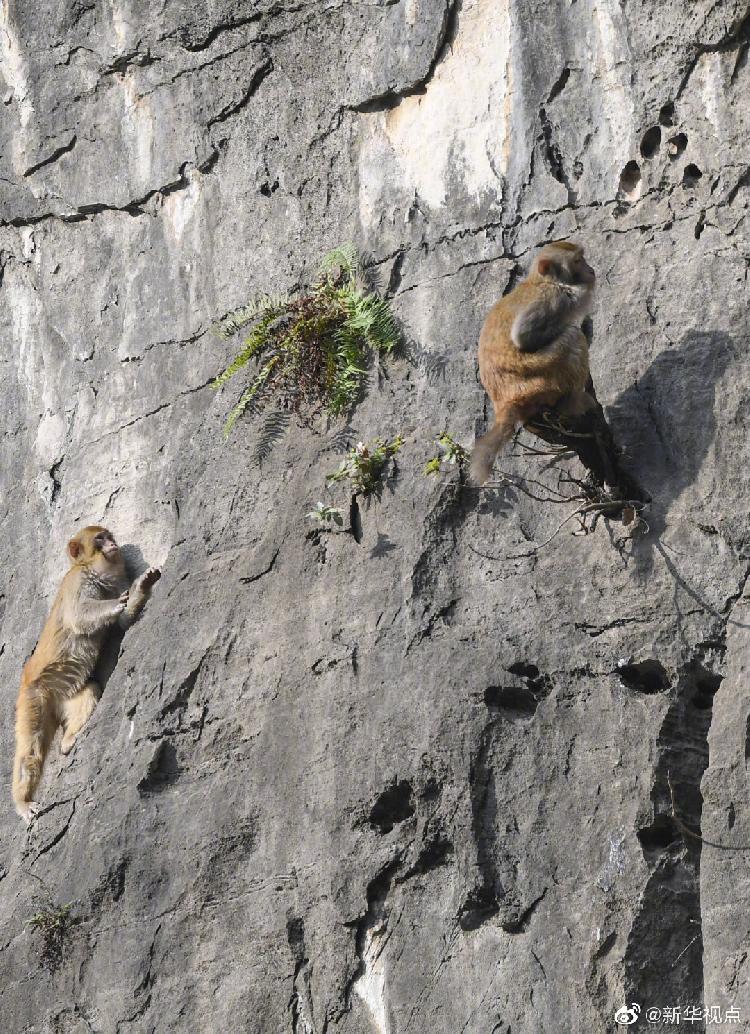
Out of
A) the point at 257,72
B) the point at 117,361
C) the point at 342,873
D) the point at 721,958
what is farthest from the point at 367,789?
the point at 257,72

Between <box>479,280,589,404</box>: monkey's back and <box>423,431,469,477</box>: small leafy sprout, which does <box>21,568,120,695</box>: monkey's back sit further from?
<box>479,280,589,404</box>: monkey's back

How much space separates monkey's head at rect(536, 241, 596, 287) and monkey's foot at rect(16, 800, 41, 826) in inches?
193

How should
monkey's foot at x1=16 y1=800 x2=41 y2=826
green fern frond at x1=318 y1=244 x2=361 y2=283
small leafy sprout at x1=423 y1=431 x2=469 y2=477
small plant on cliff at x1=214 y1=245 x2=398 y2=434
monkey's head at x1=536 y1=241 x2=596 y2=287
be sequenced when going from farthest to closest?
green fern frond at x1=318 y1=244 x2=361 y2=283 → monkey's foot at x1=16 y1=800 x2=41 y2=826 → small plant on cliff at x1=214 y1=245 x2=398 y2=434 → small leafy sprout at x1=423 y1=431 x2=469 y2=477 → monkey's head at x1=536 y1=241 x2=596 y2=287

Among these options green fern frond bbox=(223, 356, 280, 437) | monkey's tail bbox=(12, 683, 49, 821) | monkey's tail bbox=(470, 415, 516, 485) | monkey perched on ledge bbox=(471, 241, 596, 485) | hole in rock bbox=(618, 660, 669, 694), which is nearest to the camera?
hole in rock bbox=(618, 660, 669, 694)

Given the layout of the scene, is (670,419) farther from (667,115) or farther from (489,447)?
(667,115)

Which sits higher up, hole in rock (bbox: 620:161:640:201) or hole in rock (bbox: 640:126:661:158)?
hole in rock (bbox: 640:126:661:158)

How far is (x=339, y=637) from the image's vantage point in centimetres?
924

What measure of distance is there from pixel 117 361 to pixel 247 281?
137cm

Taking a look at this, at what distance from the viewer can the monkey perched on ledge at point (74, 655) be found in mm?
10742

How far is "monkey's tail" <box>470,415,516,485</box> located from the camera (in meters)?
8.41

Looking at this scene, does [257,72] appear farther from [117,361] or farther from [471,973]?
[471,973]

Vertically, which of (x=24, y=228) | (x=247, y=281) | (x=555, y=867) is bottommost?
(x=555, y=867)
